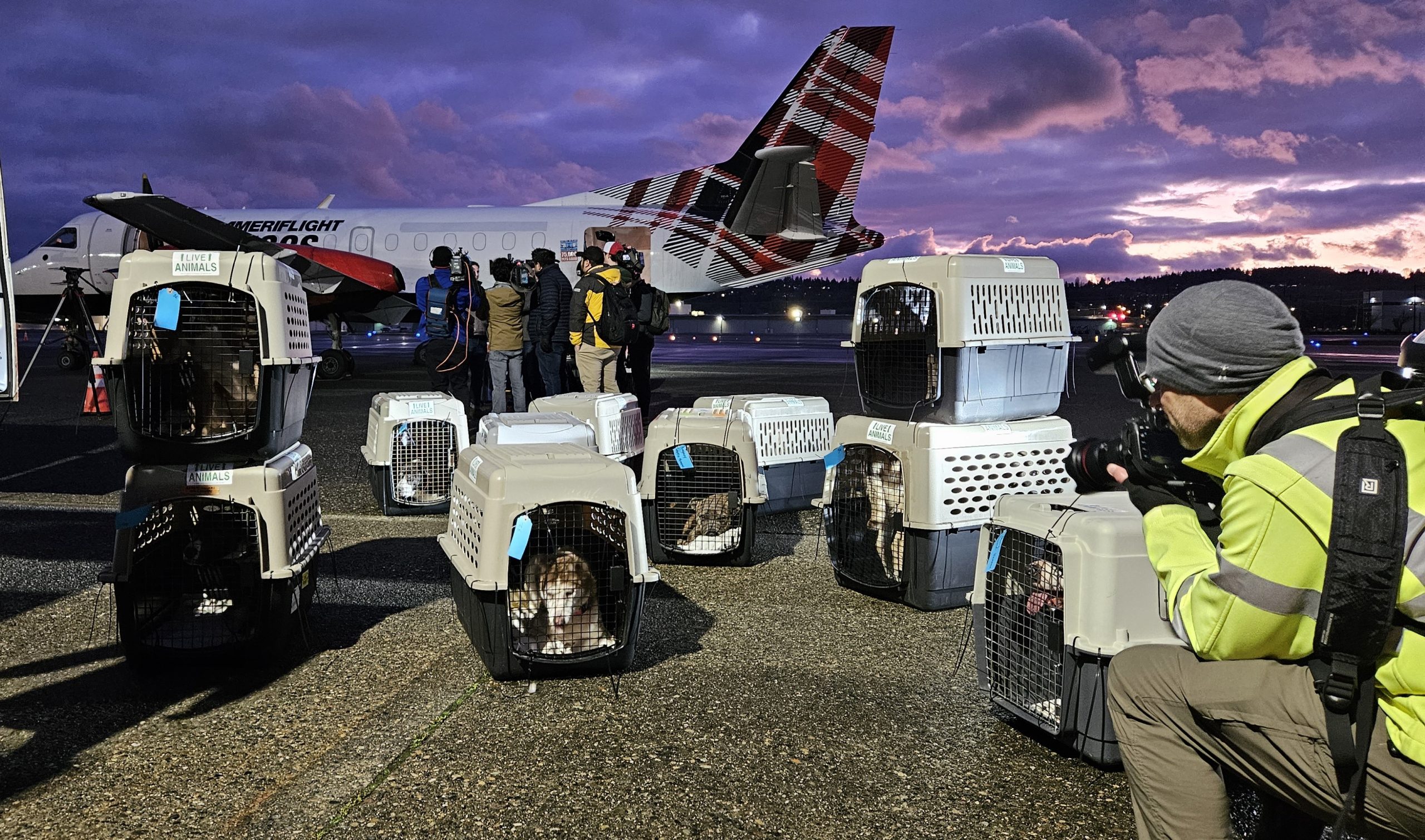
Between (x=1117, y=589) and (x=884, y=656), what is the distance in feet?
4.12

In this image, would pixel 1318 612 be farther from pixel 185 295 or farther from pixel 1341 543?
pixel 185 295

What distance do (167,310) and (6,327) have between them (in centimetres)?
Answer: 48


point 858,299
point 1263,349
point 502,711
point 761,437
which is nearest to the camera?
point 1263,349

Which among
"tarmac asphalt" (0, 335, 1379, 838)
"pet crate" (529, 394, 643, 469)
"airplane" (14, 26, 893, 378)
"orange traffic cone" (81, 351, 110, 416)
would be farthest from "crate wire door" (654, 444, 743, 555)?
"airplane" (14, 26, 893, 378)

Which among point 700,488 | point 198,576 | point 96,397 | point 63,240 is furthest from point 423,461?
point 63,240

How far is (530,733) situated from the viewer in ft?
9.77

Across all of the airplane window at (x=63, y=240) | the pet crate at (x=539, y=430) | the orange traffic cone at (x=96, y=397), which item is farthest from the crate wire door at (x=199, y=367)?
the airplane window at (x=63, y=240)

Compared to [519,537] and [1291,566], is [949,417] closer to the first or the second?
[519,537]

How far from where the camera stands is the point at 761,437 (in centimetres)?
599

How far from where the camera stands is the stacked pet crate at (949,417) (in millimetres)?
4090

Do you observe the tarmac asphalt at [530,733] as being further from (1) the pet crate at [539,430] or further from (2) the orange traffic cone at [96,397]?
(2) the orange traffic cone at [96,397]

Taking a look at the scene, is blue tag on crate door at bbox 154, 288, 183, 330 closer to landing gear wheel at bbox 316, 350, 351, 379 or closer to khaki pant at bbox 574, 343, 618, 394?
khaki pant at bbox 574, 343, 618, 394

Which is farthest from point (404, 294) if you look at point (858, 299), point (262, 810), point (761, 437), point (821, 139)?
point (262, 810)

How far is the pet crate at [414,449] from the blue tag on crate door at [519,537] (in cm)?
320
